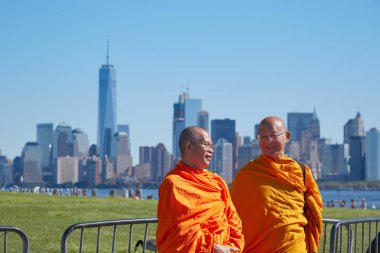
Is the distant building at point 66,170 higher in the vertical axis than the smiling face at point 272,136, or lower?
lower

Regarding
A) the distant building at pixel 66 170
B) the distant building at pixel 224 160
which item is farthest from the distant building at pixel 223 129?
the distant building at pixel 66 170

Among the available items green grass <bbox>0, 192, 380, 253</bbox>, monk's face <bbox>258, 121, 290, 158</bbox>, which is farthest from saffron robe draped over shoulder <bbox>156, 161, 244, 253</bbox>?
green grass <bbox>0, 192, 380, 253</bbox>

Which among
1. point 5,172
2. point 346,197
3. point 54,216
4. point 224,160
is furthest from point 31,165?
point 54,216

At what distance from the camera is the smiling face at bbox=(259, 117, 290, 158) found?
745 centimetres

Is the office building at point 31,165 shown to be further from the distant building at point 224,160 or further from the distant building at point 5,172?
the distant building at point 224,160

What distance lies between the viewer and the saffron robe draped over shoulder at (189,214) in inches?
236

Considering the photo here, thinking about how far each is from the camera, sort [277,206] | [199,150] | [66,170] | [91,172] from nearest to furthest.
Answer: [199,150], [277,206], [66,170], [91,172]

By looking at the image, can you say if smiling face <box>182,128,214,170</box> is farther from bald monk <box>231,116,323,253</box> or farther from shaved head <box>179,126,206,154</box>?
bald monk <box>231,116,323,253</box>

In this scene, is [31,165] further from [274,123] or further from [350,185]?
[274,123]

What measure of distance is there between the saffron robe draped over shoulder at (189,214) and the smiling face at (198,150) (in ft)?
0.19

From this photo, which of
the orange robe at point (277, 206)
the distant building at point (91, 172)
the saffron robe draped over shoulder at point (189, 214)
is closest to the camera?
the saffron robe draped over shoulder at point (189, 214)

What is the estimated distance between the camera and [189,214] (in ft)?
19.8

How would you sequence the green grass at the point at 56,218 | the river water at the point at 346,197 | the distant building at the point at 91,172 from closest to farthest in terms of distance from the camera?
the green grass at the point at 56,218
the river water at the point at 346,197
the distant building at the point at 91,172

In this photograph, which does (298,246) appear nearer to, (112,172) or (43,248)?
(43,248)
